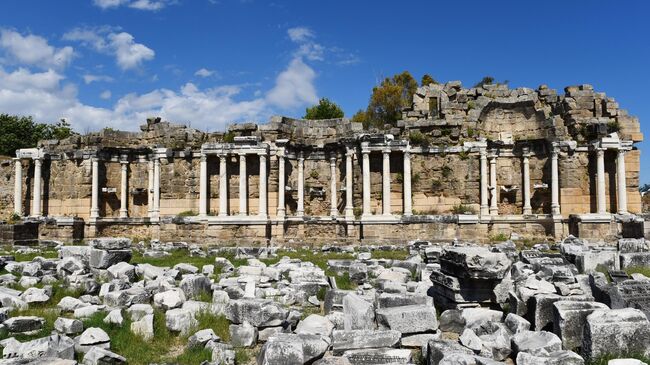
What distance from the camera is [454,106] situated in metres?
25.3

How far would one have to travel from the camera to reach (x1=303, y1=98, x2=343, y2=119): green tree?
147 feet

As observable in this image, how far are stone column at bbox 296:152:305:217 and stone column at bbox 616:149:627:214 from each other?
1490 centimetres

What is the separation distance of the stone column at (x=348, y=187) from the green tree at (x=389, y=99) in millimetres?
20880

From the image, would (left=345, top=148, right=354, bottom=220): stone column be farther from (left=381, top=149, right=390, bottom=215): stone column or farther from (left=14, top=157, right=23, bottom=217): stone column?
(left=14, top=157, right=23, bottom=217): stone column

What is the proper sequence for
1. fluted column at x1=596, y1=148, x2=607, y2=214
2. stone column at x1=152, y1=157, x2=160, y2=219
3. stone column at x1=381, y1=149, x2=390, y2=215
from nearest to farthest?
fluted column at x1=596, y1=148, x2=607, y2=214, stone column at x1=381, y1=149, x2=390, y2=215, stone column at x1=152, y1=157, x2=160, y2=219

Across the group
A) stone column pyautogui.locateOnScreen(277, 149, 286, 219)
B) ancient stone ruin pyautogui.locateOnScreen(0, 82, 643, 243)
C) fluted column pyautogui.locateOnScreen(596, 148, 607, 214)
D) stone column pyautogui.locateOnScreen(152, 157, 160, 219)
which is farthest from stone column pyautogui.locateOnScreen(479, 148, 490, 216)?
stone column pyautogui.locateOnScreen(152, 157, 160, 219)

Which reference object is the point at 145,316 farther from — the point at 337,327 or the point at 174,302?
the point at 337,327

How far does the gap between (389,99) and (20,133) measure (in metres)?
38.1

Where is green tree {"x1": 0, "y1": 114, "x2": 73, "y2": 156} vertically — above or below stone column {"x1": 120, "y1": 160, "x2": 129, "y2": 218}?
above

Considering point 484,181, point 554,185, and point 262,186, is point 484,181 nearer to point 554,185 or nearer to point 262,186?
point 554,185

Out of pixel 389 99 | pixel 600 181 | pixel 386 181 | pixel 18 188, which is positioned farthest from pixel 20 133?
pixel 600 181

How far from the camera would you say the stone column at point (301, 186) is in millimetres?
25406

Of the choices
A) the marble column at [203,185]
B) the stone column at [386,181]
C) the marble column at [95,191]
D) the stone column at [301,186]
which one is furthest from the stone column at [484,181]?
the marble column at [95,191]

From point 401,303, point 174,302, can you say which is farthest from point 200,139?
point 401,303
